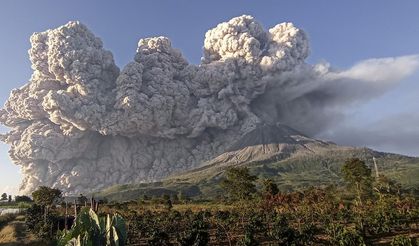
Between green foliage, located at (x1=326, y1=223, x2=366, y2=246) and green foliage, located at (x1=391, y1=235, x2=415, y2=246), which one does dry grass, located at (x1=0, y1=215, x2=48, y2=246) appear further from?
green foliage, located at (x1=391, y1=235, x2=415, y2=246)

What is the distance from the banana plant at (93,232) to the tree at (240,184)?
58.0 m

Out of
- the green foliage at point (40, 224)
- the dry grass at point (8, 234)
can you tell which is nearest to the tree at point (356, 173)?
the green foliage at point (40, 224)

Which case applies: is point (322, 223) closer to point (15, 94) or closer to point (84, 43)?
point (84, 43)

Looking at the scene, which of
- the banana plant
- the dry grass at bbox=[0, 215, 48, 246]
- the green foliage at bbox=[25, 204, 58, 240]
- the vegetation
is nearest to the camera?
the banana plant

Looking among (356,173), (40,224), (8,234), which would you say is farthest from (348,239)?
(356,173)

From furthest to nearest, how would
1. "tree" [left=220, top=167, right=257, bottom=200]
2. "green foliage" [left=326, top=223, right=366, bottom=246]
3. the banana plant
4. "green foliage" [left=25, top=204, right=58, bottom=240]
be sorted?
"tree" [left=220, top=167, right=257, bottom=200], "green foliage" [left=25, top=204, right=58, bottom=240], "green foliage" [left=326, top=223, right=366, bottom=246], the banana plant

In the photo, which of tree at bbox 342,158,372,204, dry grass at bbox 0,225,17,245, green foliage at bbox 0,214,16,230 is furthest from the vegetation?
green foliage at bbox 0,214,16,230

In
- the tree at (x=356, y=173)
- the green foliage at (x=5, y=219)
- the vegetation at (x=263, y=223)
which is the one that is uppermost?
the tree at (x=356, y=173)

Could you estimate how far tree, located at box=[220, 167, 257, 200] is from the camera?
73875 millimetres

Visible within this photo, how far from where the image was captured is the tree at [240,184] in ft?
242

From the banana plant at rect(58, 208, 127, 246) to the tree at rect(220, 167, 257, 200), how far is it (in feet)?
190

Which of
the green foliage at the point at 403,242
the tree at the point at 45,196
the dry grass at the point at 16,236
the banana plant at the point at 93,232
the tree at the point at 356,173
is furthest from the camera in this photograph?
the tree at the point at 45,196

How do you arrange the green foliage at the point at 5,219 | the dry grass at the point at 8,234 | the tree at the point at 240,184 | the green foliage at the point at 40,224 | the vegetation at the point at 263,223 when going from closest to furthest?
the vegetation at the point at 263,223
the dry grass at the point at 8,234
the green foliage at the point at 40,224
the green foliage at the point at 5,219
the tree at the point at 240,184

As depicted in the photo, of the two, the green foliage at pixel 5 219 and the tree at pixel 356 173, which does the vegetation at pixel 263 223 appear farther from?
the green foliage at pixel 5 219
